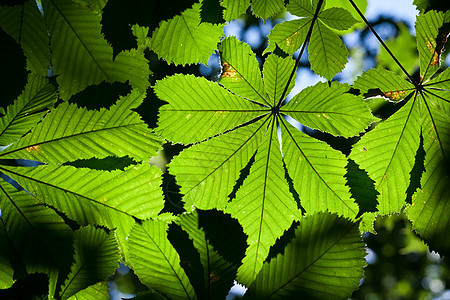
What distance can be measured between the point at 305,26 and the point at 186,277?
86 centimetres

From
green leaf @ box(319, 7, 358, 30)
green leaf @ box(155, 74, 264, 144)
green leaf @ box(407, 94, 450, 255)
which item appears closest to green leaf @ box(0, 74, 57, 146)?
green leaf @ box(155, 74, 264, 144)

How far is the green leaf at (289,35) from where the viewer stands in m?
1.05

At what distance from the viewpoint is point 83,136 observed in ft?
2.60

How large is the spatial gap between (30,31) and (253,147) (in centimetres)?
62

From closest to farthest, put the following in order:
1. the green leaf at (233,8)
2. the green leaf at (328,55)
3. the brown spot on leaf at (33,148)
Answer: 1. the brown spot on leaf at (33,148)
2. the green leaf at (233,8)
3. the green leaf at (328,55)

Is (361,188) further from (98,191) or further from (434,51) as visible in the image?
(98,191)

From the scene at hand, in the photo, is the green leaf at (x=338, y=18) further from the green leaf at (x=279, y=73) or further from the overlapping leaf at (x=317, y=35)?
the green leaf at (x=279, y=73)

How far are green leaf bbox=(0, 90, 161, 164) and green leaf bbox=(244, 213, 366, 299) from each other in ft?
1.34

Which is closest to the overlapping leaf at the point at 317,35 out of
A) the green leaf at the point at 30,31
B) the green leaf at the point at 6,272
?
the green leaf at the point at 30,31

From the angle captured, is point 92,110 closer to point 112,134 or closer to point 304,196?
point 112,134

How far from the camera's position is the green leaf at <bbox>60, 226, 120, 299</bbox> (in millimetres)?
695

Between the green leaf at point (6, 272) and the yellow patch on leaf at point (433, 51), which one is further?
the yellow patch on leaf at point (433, 51)

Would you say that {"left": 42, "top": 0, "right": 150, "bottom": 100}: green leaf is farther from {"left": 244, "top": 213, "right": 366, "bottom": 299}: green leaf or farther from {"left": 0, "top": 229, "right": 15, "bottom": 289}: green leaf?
{"left": 244, "top": 213, "right": 366, "bottom": 299}: green leaf

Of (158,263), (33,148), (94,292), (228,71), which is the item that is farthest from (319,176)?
(33,148)
